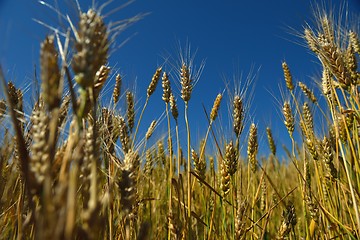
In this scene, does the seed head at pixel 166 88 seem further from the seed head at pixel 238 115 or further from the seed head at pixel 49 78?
the seed head at pixel 49 78

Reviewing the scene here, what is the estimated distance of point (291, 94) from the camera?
2.57 m

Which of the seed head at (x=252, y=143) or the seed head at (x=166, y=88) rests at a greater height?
the seed head at (x=166, y=88)

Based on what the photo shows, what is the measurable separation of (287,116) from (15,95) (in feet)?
5.95

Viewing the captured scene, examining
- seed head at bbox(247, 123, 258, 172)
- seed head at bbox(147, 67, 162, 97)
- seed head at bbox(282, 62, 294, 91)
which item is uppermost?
seed head at bbox(282, 62, 294, 91)

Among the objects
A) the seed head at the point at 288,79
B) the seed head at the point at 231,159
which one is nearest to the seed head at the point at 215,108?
the seed head at the point at 231,159

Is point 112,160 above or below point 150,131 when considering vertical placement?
below

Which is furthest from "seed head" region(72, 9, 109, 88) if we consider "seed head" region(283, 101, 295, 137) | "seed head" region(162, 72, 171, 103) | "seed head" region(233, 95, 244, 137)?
"seed head" region(283, 101, 295, 137)

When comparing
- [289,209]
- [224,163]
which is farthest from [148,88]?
[289,209]

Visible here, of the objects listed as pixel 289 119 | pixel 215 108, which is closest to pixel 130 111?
pixel 215 108

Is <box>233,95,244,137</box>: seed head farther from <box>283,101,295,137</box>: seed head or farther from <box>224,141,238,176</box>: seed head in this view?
<box>283,101,295,137</box>: seed head

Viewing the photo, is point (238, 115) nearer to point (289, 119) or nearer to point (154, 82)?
point (289, 119)

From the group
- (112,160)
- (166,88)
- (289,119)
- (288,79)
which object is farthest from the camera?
(288,79)

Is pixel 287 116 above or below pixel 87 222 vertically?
above

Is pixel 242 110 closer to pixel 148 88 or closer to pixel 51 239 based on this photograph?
pixel 148 88
